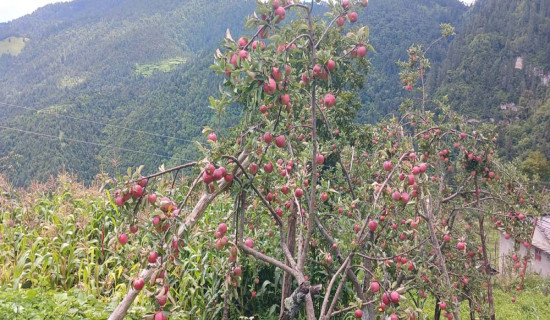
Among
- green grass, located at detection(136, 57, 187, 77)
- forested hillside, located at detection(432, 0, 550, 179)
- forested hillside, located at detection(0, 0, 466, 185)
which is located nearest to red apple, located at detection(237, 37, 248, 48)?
forested hillside, located at detection(0, 0, 466, 185)

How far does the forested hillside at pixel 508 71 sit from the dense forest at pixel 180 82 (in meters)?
0.17

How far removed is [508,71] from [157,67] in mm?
69348

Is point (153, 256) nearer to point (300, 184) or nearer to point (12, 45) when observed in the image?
point (300, 184)

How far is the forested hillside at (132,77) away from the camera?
44.8 metres

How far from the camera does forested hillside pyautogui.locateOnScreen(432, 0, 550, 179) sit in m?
36.1

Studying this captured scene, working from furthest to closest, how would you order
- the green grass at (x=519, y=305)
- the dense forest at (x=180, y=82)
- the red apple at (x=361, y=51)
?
the dense forest at (x=180, y=82)
the green grass at (x=519, y=305)
the red apple at (x=361, y=51)

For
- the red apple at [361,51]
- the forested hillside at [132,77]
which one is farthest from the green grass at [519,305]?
the forested hillside at [132,77]

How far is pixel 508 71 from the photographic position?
50.2 meters

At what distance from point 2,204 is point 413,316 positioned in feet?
16.0

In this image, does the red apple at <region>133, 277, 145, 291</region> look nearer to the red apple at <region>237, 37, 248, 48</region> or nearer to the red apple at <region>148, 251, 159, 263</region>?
the red apple at <region>148, 251, 159, 263</region>

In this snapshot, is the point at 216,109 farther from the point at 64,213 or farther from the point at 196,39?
the point at 196,39

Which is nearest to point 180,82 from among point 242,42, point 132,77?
point 132,77

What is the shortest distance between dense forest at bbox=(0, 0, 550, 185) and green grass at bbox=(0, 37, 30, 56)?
99cm

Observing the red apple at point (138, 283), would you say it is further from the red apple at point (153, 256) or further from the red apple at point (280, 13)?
the red apple at point (280, 13)
